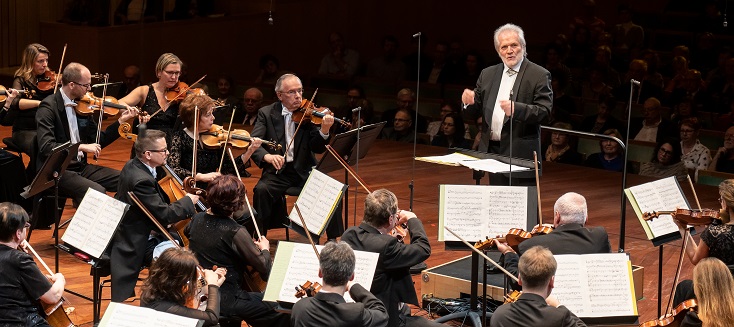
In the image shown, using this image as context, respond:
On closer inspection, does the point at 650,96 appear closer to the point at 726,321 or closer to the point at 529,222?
the point at 529,222

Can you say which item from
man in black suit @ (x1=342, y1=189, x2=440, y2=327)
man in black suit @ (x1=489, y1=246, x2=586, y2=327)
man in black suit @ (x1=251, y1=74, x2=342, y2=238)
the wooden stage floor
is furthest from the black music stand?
man in black suit @ (x1=489, y1=246, x2=586, y2=327)

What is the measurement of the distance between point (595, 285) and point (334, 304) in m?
1.11

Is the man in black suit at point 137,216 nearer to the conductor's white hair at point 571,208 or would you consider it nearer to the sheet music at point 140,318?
the sheet music at point 140,318

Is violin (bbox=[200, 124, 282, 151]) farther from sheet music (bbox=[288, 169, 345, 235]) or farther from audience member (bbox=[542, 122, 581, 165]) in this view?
audience member (bbox=[542, 122, 581, 165])

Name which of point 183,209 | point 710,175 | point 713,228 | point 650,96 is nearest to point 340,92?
point 650,96

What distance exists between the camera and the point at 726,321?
405 cm

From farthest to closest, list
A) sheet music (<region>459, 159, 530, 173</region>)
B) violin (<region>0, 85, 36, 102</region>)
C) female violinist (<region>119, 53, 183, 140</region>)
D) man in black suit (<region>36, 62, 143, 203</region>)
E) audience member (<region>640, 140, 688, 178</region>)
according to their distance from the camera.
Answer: audience member (<region>640, 140, 688, 178</region>) → violin (<region>0, 85, 36, 102</region>) → female violinist (<region>119, 53, 183, 140</region>) → man in black suit (<region>36, 62, 143, 203</region>) → sheet music (<region>459, 159, 530, 173</region>)

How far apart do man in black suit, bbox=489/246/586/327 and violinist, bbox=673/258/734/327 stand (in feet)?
1.65

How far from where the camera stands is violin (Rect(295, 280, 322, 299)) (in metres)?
4.30

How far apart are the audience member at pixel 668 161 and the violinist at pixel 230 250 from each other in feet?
15.1

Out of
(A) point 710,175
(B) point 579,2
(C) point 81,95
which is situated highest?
(B) point 579,2

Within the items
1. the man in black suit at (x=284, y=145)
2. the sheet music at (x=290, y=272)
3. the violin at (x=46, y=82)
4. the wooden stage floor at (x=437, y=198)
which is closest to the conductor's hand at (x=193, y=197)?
the wooden stage floor at (x=437, y=198)

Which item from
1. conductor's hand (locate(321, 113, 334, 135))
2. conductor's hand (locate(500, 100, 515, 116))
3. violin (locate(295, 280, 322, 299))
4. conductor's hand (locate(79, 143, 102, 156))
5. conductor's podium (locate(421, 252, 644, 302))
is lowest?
conductor's podium (locate(421, 252, 644, 302))

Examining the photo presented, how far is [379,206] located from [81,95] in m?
2.69
